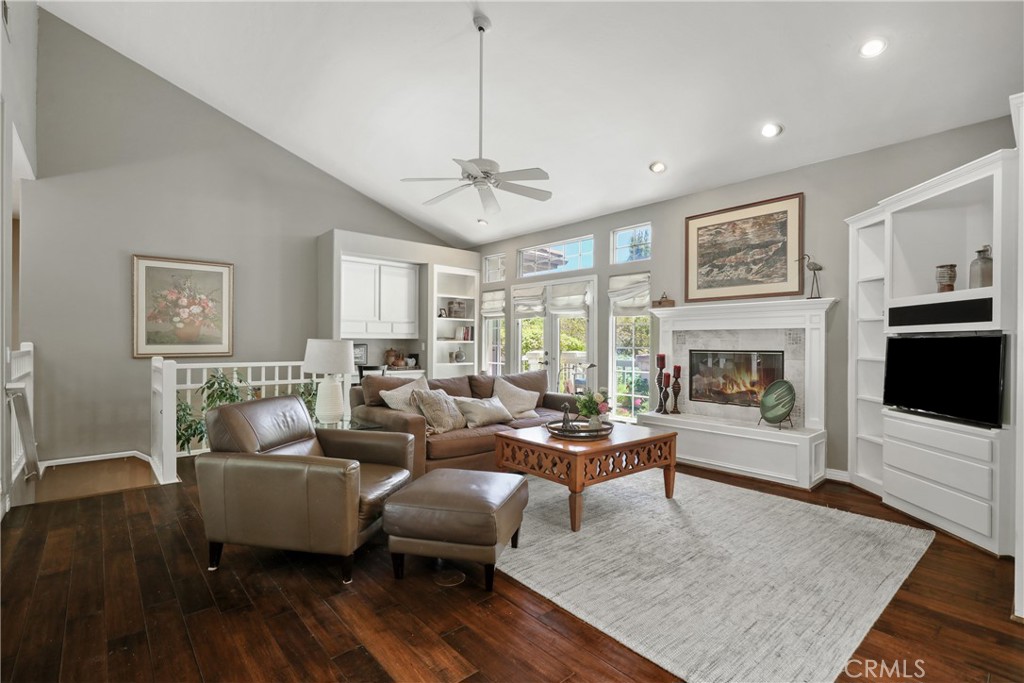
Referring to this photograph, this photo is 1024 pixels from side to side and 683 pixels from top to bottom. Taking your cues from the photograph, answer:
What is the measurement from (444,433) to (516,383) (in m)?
1.37

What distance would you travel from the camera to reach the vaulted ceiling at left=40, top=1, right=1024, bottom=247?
3.21 meters

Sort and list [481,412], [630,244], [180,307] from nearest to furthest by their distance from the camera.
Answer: [481,412] < [180,307] < [630,244]

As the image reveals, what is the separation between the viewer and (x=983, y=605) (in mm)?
2303

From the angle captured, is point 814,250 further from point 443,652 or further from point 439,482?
point 443,652

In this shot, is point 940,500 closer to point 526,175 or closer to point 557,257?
point 526,175

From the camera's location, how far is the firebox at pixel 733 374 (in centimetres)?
477

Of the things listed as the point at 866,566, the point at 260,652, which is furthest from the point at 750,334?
the point at 260,652

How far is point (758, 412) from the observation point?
4820 mm

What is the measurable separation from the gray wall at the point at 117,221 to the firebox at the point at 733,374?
5.11m

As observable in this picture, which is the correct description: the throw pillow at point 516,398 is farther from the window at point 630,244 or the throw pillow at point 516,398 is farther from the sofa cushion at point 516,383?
the window at point 630,244

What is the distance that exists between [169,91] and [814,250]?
697 cm

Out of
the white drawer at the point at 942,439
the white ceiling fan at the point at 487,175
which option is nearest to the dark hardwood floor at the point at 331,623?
the white drawer at the point at 942,439

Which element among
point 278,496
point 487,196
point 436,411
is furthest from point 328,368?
point 487,196

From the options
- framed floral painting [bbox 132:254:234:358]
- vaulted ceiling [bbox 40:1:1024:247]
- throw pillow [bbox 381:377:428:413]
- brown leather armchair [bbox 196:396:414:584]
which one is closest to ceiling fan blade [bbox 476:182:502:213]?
vaulted ceiling [bbox 40:1:1024:247]
